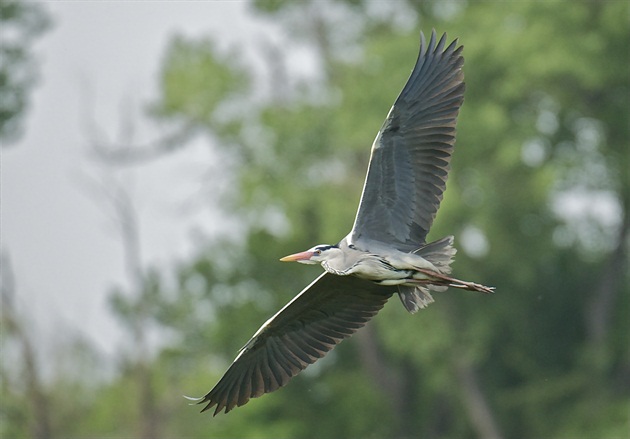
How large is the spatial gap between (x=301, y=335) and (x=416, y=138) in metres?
1.69

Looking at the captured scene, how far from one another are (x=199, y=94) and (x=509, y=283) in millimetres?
8330

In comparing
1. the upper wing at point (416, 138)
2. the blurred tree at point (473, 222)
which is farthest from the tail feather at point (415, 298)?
the blurred tree at point (473, 222)

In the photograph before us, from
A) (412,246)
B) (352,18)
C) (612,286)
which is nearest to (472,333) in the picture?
(612,286)

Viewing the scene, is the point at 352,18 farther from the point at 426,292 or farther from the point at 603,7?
the point at 426,292

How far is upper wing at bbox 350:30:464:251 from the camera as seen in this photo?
10.1 m

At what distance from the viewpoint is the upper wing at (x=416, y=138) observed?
33.0ft

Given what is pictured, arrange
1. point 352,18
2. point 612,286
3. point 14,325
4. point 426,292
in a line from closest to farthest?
point 426,292 → point 14,325 → point 612,286 → point 352,18

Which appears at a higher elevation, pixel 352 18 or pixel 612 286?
pixel 352 18

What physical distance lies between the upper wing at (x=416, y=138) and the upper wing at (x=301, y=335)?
0.61 m

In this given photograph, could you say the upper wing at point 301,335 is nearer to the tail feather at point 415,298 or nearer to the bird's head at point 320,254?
the bird's head at point 320,254

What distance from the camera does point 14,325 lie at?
25.7 meters

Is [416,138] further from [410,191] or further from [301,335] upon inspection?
[301,335]

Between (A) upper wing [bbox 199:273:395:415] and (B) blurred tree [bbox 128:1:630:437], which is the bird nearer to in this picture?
(A) upper wing [bbox 199:273:395:415]

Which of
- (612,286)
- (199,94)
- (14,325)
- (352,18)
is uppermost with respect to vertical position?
(352,18)
